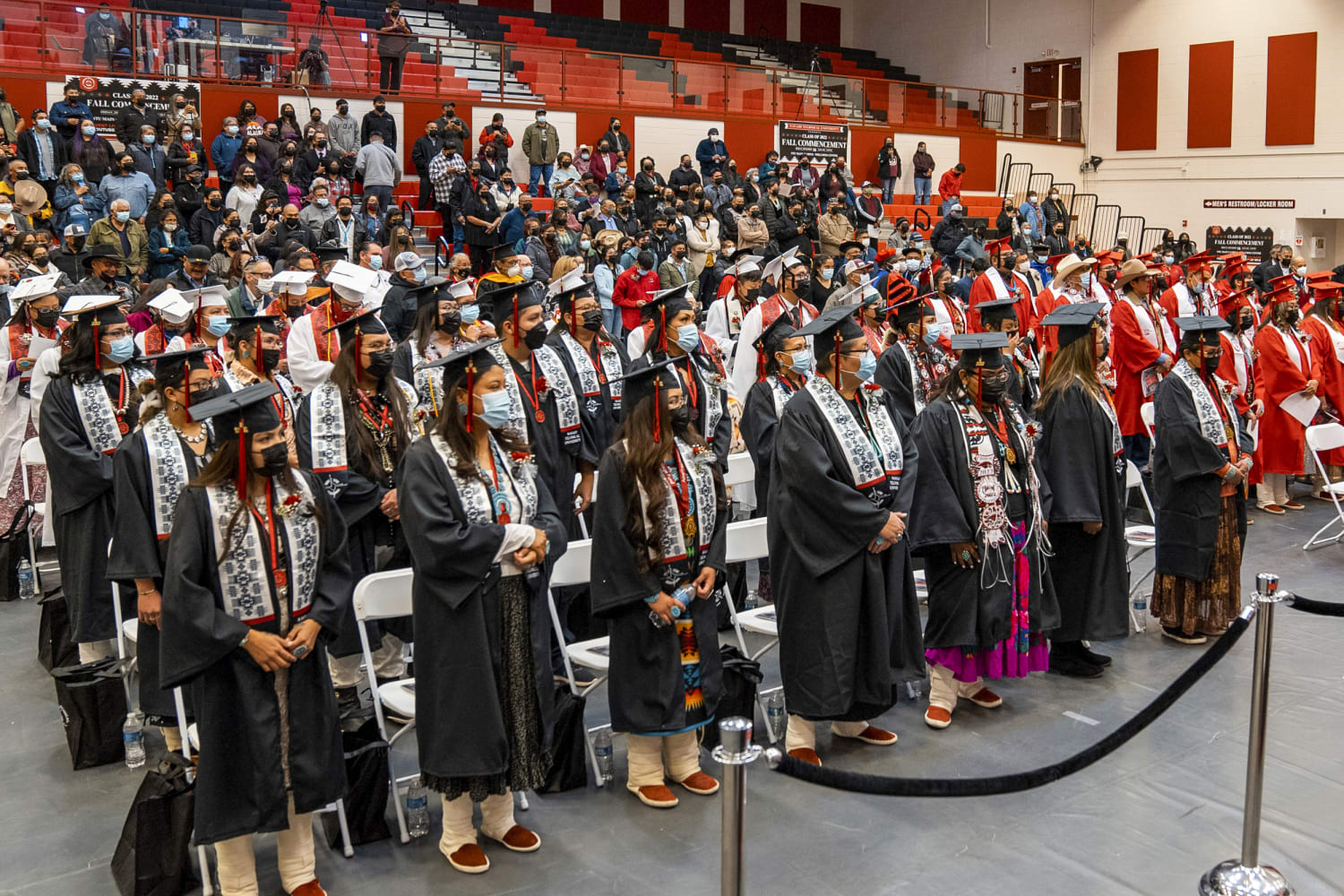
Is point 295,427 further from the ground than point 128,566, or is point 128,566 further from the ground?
point 295,427

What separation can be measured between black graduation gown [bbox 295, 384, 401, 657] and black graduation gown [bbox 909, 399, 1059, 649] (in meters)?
2.54

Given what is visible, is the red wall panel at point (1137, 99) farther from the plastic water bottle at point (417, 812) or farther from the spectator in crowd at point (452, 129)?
the plastic water bottle at point (417, 812)

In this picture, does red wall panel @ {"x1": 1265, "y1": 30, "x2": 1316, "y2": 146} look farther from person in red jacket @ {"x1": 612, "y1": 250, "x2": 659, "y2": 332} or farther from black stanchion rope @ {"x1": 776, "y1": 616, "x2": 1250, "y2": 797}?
black stanchion rope @ {"x1": 776, "y1": 616, "x2": 1250, "y2": 797}

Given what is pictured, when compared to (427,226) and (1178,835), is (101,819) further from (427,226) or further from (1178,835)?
(427,226)

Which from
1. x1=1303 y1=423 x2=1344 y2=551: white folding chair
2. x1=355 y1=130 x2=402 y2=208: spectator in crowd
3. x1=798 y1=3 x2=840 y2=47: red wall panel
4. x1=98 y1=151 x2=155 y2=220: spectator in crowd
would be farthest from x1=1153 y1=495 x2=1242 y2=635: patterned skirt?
x1=798 y1=3 x2=840 y2=47: red wall panel

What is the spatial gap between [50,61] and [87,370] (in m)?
13.2

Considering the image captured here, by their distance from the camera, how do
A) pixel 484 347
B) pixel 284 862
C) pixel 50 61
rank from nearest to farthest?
pixel 284 862, pixel 484 347, pixel 50 61

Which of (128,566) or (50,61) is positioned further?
(50,61)

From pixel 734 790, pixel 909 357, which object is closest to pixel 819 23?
pixel 909 357

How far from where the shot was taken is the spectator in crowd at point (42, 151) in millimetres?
14633

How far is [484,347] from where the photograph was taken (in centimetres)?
461

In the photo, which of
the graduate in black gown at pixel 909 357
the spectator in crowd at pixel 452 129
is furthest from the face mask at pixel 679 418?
the spectator in crowd at pixel 452 129

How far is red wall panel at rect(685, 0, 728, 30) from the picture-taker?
3052 cm

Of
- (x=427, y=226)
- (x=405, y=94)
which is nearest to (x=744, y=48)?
(x=405, y=94)
